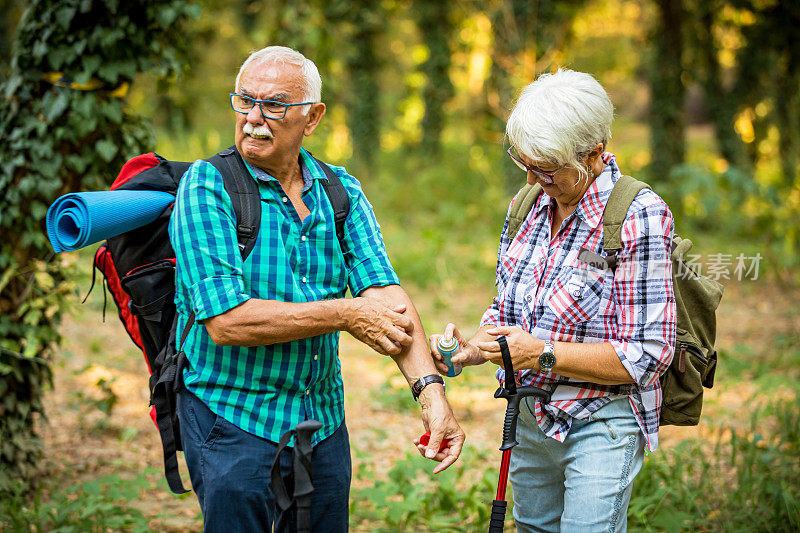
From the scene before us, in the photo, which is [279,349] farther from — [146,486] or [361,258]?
[146,486]

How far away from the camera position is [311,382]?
2.36 metres

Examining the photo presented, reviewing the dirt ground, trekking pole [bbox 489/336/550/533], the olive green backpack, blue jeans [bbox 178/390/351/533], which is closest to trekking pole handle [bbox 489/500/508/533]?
trekking pole [bbox 489/336/550/533]

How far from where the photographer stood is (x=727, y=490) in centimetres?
392

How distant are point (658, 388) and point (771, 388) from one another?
3.92m

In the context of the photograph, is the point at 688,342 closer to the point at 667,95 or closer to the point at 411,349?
the point at 411,349

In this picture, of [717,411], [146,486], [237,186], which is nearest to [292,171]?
[237,186]

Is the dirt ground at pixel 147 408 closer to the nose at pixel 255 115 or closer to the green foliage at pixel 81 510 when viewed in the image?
the green foliage at pixel 81 510

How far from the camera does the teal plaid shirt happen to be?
2145 mm

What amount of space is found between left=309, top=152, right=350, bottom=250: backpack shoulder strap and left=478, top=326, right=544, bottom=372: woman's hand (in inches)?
24.5

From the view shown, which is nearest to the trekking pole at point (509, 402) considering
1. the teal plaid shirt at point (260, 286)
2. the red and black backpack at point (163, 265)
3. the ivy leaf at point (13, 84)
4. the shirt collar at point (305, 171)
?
the teal plaid shirt at point (260, 286)

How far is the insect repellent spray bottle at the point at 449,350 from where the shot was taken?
8.22 feet

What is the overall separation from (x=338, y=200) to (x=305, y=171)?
154 millimetres

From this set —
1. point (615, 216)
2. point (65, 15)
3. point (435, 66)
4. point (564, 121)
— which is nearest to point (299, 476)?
point (615, 216)

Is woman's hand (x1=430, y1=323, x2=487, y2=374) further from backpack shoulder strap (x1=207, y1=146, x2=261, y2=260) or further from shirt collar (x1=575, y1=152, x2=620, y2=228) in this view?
backpack shoulder strap (x1=207, y1=146, x2=261, y2=260)
